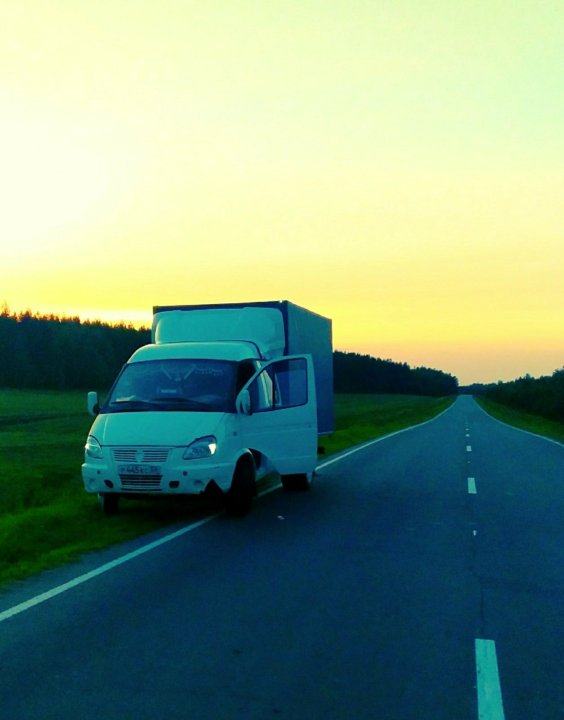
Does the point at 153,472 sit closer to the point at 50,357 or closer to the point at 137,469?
the point at 137,469

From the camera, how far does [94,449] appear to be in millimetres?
10398

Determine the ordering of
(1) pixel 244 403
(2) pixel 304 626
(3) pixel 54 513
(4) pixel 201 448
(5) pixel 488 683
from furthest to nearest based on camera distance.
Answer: (1) pixel 244 403 → (3) pixel 54 513 → (4) pixel 201 448 → (2) pixel 304 626 → (5) pixel 488 683

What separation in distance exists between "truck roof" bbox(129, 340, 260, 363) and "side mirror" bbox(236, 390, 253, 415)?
885 mm

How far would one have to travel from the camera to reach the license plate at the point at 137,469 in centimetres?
995

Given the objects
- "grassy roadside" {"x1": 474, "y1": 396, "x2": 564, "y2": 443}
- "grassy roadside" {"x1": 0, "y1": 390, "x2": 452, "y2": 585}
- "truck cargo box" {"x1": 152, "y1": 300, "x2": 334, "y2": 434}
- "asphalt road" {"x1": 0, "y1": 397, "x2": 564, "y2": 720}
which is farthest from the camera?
"grassy roadside" {"x1": 474, "y1": 396, "x2": 564, "y2": 443}

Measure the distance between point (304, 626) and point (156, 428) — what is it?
4.93m

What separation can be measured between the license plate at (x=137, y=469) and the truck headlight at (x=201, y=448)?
1.32 feet

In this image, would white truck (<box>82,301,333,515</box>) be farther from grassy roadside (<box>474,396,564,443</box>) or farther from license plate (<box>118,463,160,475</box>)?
grassy roadside (<box>474,396,564,443</box>)

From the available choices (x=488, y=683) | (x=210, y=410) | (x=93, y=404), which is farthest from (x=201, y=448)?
(x=488, y=683)

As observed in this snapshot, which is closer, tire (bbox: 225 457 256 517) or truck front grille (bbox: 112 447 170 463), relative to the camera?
truck front grille (bbox: 112 447 170 463)

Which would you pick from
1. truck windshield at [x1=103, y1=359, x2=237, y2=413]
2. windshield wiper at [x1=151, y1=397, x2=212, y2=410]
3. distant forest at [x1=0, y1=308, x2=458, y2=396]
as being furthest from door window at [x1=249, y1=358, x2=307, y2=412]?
distant forest at [x1=0, y1=308, x2=458, y2=396]

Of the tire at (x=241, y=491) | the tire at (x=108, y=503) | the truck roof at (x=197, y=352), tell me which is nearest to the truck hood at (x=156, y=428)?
the tire at (x=241, y=491)

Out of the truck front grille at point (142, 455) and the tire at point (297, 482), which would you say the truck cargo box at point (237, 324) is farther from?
the truck front grille at point (142, 455)

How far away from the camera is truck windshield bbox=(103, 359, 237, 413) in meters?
10.9
